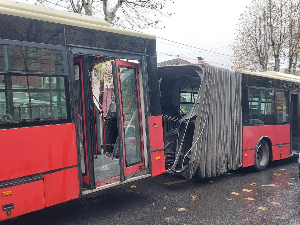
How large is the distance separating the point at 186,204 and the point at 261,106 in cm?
415

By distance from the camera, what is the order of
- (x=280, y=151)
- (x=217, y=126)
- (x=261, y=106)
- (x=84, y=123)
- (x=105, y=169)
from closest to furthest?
1. (x=84, y=123)
2. (x=105, y=169)
3. (x=217, y=126)
4. (x=261, y=106)
5. (x=280, y=151)

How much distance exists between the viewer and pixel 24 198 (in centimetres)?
397

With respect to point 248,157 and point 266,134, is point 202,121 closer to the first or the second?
point 248,157

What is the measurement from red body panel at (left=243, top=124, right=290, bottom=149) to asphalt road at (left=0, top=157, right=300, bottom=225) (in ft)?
3.43

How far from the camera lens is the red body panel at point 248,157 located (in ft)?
26.0

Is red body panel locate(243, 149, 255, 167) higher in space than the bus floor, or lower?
lower

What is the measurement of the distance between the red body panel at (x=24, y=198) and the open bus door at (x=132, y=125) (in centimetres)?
162

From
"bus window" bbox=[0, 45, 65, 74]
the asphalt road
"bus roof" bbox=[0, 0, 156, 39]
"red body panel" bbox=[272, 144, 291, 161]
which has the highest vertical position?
"bus roof" bbox=[0, 0, 156, 39]

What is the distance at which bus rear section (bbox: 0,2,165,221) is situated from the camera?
391 cm

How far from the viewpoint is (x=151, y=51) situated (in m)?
5.82

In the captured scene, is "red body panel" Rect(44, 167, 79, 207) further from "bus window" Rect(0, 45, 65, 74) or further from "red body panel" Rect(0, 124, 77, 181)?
"bus window" Rect(0, 45, 65, 74)

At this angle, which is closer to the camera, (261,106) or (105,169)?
(105,169)

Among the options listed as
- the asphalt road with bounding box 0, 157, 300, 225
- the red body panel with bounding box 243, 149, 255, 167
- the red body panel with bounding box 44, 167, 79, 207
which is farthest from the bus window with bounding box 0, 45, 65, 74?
the red body panel with bounding box 243, 149, 255, 167

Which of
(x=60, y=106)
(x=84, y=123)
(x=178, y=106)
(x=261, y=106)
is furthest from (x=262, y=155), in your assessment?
(x=60, y=106)
